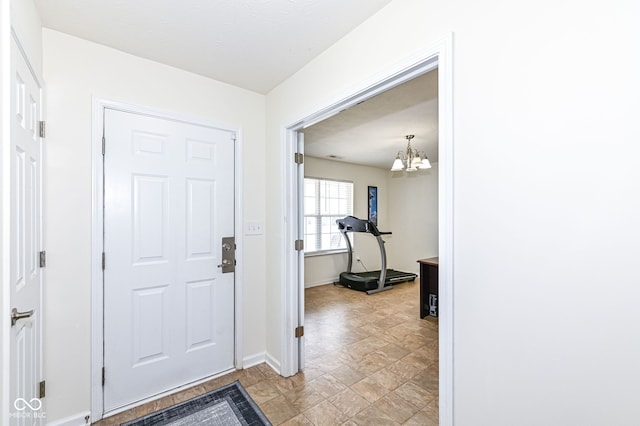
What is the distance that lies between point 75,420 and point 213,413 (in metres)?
0.85

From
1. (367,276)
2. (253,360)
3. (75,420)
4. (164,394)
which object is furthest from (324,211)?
(75,420)

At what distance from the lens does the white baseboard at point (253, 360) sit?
251 centimetres

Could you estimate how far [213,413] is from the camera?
1914 millimetres

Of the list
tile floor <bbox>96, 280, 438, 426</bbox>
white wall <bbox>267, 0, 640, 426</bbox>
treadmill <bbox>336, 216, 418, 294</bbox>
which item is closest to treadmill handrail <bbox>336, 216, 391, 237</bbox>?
treadmill <bbox>336, 216, 418, 294</bbox>

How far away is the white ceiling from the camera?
1.56m

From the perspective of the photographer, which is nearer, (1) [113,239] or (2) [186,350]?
(1) [113,239]

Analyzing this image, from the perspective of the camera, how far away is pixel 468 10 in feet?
3.86

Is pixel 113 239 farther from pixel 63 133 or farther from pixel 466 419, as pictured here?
pixel 466 419

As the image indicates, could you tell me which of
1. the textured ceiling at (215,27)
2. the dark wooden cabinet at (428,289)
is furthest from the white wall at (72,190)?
the dark wooden cabinet at (428,289)

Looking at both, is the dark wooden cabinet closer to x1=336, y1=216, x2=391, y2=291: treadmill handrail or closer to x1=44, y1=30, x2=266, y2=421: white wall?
x1=336, y1=216, x2=391, y2=291: treadmill handrail

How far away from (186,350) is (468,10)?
2.84 m

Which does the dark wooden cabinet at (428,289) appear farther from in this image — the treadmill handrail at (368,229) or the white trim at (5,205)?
the white trim at (5,205)

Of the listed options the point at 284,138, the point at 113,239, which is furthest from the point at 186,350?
the point at 284,138

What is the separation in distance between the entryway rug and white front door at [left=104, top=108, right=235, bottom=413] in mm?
237
